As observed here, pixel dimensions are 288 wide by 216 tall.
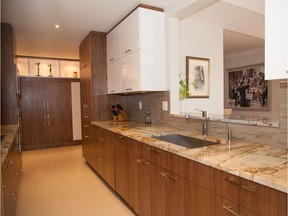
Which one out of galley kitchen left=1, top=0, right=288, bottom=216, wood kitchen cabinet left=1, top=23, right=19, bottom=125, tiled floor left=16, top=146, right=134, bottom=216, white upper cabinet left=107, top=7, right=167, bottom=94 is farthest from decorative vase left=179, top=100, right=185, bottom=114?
wood kitchen cabinet left=1, top=23, right=19, bottom=125

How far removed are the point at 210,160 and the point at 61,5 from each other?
8.06 ft

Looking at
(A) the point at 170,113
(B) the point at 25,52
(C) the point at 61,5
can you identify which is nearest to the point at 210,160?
(A) the point at 170,113

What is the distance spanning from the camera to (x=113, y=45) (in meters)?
3.31

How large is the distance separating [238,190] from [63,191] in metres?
Result: 2.57

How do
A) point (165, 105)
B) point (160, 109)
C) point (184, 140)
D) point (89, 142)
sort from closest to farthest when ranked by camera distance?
point (184, 140) → point (165, 105) → point (160, 109) → point (89, 142)

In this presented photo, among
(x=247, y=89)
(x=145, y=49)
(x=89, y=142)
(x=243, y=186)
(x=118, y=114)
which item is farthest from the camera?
(x=89, y=142)

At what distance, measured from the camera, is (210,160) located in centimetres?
125

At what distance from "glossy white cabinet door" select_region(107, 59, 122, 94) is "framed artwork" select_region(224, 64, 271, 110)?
1683 mm

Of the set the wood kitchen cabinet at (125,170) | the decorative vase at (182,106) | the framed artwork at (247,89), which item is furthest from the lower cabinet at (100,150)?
the framed artwork at (247,89)

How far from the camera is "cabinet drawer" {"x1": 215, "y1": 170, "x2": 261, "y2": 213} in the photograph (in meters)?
1.01

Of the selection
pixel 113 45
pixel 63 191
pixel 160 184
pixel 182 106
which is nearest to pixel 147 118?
pixel 182 106

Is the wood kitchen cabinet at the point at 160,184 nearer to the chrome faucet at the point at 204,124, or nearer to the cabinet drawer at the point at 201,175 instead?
the cabinet drawer at the point at 201,175

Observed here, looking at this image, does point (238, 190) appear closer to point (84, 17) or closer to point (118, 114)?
point (118, 114)

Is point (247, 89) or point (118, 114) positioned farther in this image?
point (118, 114)
